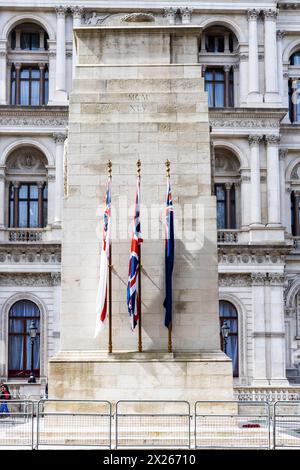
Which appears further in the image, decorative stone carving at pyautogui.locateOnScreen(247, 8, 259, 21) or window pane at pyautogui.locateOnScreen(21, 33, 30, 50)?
window pane at pyautogui.locateOnScreen(21, 33, 30, 50)

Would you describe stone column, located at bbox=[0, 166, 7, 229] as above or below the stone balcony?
above

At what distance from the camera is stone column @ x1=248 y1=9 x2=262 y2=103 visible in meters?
49.8

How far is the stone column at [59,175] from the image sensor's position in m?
48.3

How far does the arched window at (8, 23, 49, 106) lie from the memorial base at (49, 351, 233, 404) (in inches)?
1251

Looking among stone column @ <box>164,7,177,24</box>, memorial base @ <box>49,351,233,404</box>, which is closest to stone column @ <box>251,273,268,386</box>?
stone column @ <box>164,7,177,24</box>

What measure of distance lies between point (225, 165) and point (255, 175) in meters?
2.16

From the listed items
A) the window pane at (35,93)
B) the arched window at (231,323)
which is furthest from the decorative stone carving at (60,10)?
the arched window at (231,323)

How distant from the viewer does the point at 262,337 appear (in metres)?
47.2

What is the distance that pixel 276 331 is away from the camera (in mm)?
47188

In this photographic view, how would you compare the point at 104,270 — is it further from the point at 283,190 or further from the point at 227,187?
the point at 283,190

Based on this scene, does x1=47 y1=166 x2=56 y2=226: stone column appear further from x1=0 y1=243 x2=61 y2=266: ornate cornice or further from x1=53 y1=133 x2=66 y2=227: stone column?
x1=0 y1=243 x2=61 y2=266: ornate cornice

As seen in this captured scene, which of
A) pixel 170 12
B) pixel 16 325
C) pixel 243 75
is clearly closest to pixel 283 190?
pixel 243 75

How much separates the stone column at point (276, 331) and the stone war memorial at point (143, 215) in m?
25.7

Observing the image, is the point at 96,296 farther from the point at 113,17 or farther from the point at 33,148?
the point at 33,148
